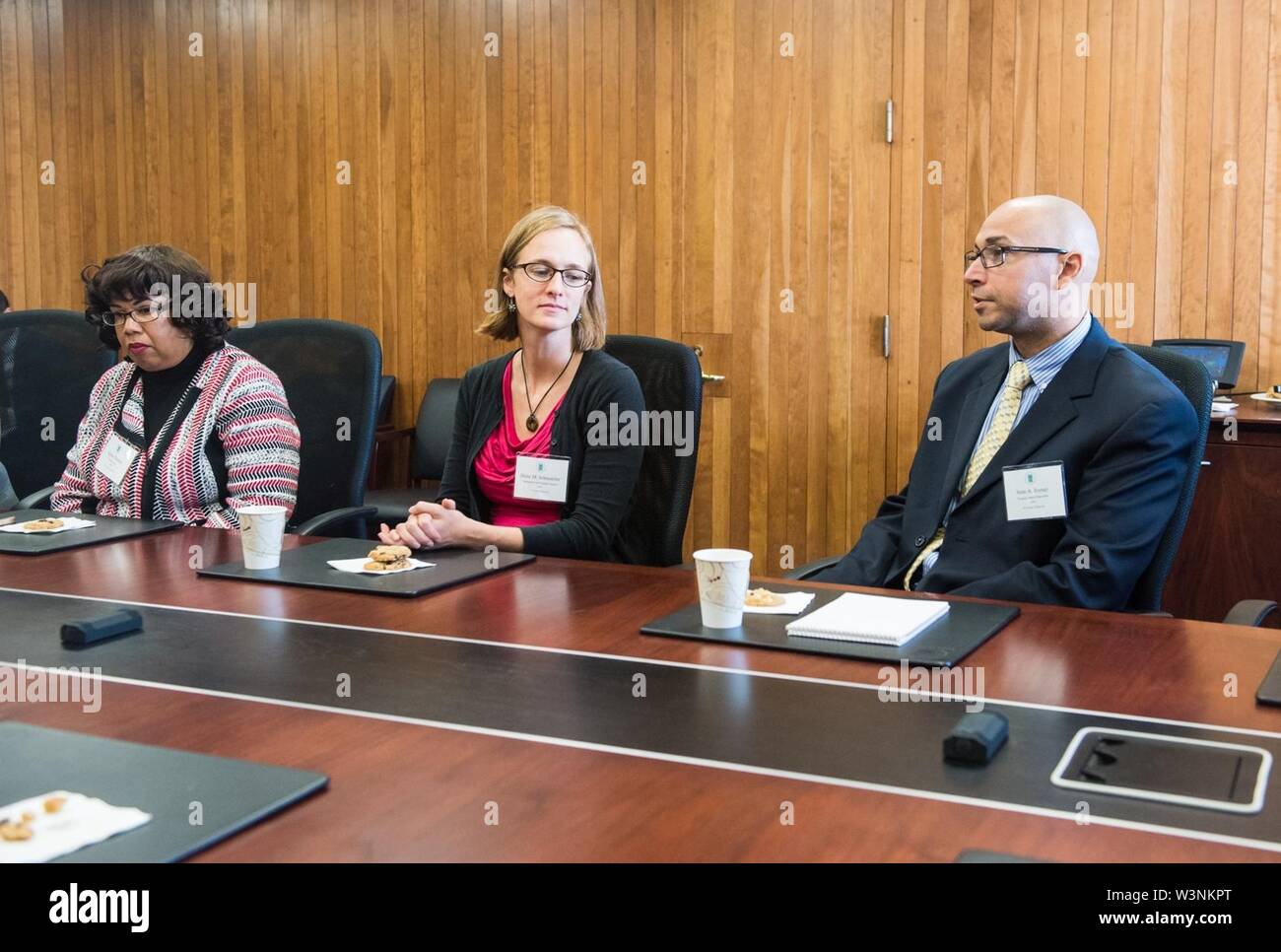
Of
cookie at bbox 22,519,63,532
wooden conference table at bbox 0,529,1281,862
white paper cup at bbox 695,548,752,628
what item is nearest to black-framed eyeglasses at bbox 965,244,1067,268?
wooden conference table at bbox 0,529,1281,862

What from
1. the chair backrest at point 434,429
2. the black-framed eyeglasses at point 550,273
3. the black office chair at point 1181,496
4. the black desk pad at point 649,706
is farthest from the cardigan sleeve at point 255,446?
the chair backrest at point 434,429

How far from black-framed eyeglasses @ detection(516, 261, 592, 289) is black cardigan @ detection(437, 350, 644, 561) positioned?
17 centimetres

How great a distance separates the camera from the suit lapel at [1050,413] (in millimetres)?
2520

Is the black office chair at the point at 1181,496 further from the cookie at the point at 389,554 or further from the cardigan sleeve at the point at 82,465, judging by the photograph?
the cardigan sleeve at the point at 82,465

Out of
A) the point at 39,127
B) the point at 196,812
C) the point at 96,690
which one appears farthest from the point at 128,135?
the point at 196,812

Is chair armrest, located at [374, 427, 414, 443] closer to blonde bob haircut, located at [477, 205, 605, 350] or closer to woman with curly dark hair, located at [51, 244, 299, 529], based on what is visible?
woman with curly dark hair, located at [51, 244, 299, 529]

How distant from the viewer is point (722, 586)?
1.84 metres

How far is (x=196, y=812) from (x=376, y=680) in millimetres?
463

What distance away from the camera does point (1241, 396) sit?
14.1 feet

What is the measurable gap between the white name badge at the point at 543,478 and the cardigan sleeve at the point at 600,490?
50mm

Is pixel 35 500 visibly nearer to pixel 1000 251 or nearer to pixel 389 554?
pixel 389 554

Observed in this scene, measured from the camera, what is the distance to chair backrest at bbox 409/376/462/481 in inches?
219

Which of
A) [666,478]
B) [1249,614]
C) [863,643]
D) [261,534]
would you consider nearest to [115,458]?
[261,534]
